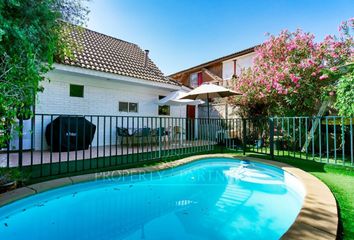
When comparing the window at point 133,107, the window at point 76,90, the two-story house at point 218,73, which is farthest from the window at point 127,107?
the two-story house at point 218,73

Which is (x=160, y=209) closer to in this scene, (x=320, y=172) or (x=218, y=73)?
(x=320, y=172)

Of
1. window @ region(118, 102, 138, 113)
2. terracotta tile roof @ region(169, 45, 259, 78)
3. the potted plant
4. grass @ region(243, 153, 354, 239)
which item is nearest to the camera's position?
grass @ region(243, 153, 354, 239)

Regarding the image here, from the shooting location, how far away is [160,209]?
11.1 feet

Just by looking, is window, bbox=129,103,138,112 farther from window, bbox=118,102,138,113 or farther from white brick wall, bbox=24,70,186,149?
white brick wall, bbox=24,70,186,149

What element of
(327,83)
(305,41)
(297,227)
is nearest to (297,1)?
(305,41)

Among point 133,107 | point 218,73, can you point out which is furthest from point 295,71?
point 218,73

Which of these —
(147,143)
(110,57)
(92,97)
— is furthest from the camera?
(110,57)

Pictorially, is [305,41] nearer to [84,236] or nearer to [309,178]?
[309,178]

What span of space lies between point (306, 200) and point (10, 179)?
4764mm

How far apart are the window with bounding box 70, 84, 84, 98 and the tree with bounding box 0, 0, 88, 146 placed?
4776 mm

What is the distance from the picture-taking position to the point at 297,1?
289 inches

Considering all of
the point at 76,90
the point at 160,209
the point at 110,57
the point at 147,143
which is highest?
the point at 110,57

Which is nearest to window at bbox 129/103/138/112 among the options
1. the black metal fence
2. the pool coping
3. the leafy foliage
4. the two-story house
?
the black metal fence

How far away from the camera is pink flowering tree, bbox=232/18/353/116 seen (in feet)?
24.4
